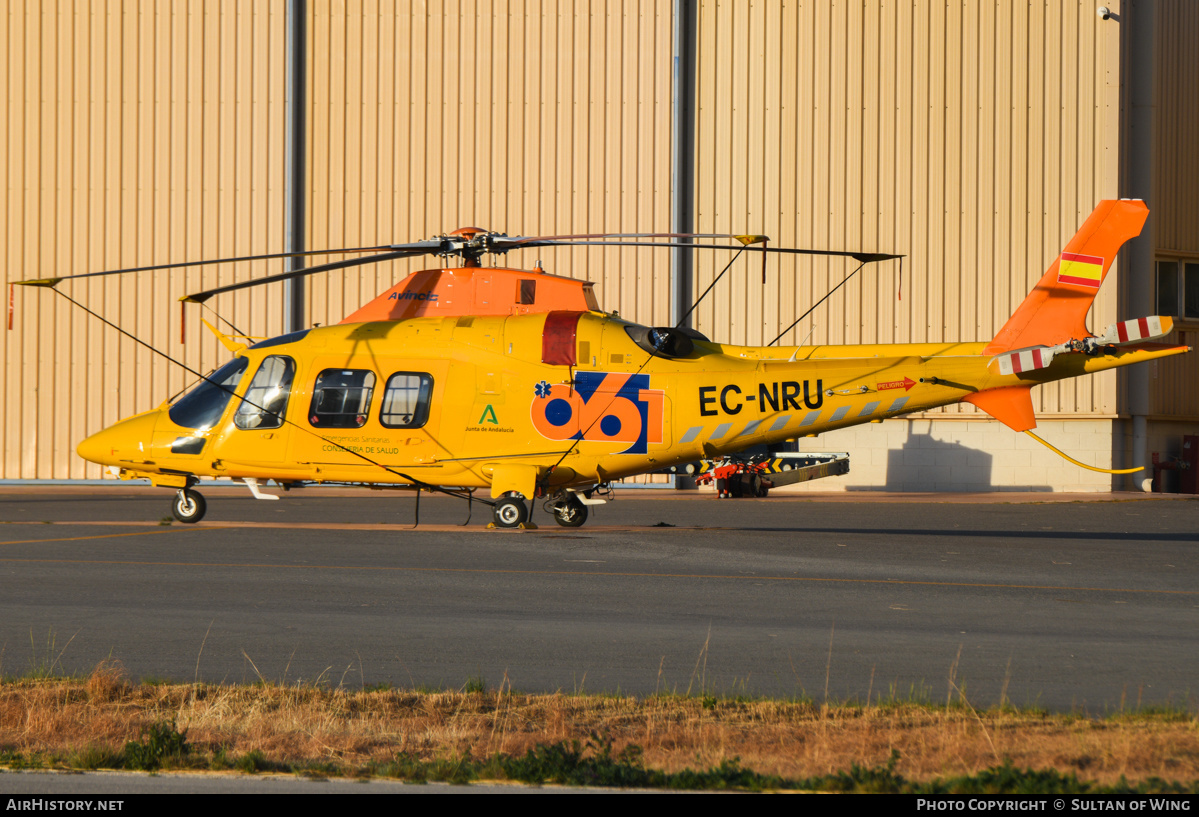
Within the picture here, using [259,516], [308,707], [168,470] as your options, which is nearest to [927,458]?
[259,516]

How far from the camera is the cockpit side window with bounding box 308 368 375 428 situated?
56.7 ft

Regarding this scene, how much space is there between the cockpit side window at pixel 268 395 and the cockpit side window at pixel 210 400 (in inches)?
13.1

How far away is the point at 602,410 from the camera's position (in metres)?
16.7

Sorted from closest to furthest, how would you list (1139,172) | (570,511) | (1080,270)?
(1080,270), (570,511), (1139,172)

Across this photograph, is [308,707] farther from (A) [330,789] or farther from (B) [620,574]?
(B) [620,574]

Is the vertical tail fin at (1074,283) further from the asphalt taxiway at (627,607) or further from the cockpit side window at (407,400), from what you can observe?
the cockpit side window at (407,400)

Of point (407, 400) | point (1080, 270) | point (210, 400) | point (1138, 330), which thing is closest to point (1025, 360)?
point (1080, 270)

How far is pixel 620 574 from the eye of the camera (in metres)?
12.6

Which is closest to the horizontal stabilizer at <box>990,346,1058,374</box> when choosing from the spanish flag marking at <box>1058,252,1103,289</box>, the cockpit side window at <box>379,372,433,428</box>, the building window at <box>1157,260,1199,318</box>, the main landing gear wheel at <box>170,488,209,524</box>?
the spanish flag marking at <box>1058,252,1103,289</box>

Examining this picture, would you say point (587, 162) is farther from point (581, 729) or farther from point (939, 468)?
point (581, 729)

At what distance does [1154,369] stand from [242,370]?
2394cm

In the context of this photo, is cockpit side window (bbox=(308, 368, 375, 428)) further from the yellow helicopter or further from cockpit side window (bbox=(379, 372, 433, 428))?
cockpit side window (bbox=(379, 372, 433, 428))

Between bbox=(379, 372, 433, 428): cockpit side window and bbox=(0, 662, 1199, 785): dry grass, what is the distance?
1022cm

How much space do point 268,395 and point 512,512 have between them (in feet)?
13.4
